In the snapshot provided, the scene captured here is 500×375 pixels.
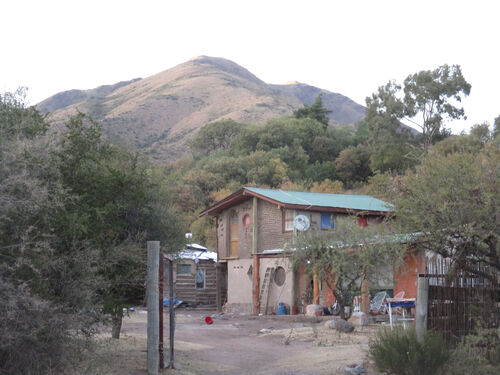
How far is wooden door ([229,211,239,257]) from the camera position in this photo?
1176 inches

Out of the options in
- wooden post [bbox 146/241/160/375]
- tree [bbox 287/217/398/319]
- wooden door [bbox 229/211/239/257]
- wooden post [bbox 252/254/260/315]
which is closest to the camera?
wooden post [bbox 146/241/160/375]

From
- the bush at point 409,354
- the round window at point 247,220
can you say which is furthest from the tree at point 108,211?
the round window at point 247,220

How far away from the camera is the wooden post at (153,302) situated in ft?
30.7

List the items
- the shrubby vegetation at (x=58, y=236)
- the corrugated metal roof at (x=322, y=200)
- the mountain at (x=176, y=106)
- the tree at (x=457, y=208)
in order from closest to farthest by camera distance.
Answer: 1. the shrubby vegetation at (x=58, y=236)
2. the tree at (x=457, y=208)
3. the corrugated metal roof at (x=322, y=200)
4. the mountain at (x=176, y=106)

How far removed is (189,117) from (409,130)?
66.7 meters

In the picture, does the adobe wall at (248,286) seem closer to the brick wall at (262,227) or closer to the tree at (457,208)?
the brick wall at (262,227)

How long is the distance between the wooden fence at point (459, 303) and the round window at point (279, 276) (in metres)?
16.3

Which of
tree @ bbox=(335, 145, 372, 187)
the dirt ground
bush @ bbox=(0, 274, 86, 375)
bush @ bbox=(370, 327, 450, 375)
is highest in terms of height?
tree @ bbox=(335, 145, 372, 187)

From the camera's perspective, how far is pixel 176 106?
384 feet

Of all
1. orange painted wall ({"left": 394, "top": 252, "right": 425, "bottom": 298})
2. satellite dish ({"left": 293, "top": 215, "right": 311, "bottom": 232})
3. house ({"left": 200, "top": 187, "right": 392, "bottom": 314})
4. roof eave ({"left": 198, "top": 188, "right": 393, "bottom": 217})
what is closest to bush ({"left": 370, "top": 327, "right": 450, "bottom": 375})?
orange painted wall ({"left": 394, "top": 252, "right": 425, "bottom": 298})

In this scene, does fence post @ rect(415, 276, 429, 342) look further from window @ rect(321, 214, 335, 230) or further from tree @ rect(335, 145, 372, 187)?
tree @ rect(335, 145, 372, 187)

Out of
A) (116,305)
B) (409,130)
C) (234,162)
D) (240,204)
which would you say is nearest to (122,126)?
(234,162)

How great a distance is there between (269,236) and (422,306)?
17840 mm

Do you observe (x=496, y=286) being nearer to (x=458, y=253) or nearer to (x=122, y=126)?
(x=458, y=253)
